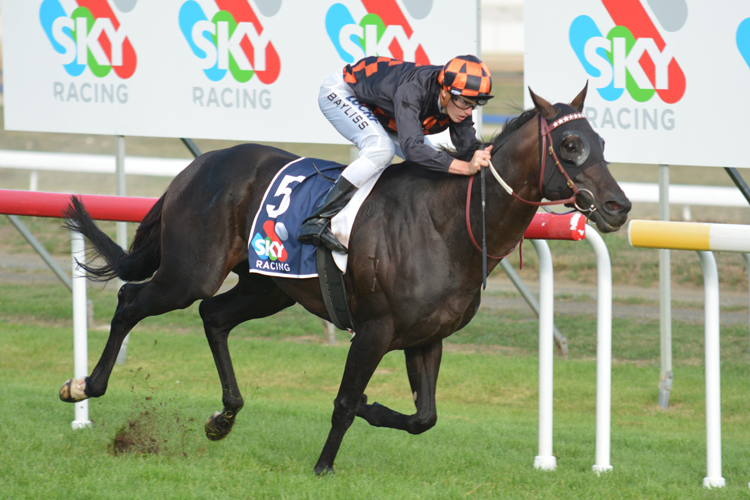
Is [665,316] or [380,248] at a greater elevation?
[380,248]

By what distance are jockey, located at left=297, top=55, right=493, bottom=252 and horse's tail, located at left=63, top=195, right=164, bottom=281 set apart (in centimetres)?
107

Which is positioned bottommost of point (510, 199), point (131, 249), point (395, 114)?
point (131, 249)

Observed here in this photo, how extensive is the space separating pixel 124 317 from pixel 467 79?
215 centimetres

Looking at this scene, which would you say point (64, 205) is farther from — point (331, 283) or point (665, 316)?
point (665, 316)

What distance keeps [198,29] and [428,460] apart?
433 cm

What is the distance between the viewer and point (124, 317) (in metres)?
4.40

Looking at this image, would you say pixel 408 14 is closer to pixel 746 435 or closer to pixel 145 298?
pixel 145 298

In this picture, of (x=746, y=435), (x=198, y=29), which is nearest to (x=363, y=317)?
(x=746, y=435)

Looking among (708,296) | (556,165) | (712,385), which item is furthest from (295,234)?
(712,385)

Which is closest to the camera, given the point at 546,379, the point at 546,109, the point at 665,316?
the point at 546,109

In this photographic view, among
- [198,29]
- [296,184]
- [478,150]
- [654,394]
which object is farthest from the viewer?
[198,29]

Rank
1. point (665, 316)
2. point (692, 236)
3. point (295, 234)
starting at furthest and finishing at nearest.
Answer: point (665, 316) → point (295, 234) → point (692, 236)

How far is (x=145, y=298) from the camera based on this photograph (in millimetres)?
4395

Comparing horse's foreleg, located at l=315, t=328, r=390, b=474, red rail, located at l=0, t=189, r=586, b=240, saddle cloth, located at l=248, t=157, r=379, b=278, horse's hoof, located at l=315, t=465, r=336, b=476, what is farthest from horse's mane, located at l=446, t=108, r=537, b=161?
red rail, located at l=0, t=189, r=586, b=240
